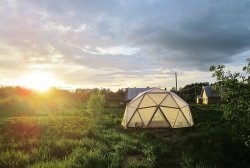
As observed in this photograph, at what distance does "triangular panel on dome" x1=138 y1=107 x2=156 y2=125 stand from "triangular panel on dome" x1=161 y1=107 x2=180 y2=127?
0.79m

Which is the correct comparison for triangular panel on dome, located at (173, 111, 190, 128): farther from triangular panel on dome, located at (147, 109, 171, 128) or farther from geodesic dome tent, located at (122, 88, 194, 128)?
triangular panel on dome, located at (147, 109, 171, 128)

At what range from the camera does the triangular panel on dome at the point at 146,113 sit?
22.2 m

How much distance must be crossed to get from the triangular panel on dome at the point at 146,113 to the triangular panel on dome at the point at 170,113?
79 centimetres

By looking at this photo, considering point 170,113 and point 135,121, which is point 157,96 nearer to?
point 170,113

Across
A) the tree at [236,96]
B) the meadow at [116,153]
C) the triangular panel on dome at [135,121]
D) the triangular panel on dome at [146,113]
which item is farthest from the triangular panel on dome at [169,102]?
the tree at [236,96]

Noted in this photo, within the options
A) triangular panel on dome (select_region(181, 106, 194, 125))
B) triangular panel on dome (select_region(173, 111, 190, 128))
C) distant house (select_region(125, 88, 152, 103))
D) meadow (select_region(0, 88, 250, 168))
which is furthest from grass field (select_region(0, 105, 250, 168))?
distant house (select_region(125, 88, 152, 103))

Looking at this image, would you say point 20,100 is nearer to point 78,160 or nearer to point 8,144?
point 8,144

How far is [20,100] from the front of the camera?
41.8 m

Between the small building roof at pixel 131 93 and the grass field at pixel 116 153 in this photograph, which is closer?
the grass field at pixel 116 153

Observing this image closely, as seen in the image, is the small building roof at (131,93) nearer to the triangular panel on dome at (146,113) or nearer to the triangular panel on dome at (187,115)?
the triangular panel on dome at (187,115)

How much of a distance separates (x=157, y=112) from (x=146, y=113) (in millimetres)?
781

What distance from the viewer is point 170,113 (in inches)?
890

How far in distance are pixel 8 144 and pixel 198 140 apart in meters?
8.16

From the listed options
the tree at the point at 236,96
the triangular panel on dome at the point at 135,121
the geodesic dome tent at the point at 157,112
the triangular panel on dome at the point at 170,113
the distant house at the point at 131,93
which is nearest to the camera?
the tree at the point at 236,96
